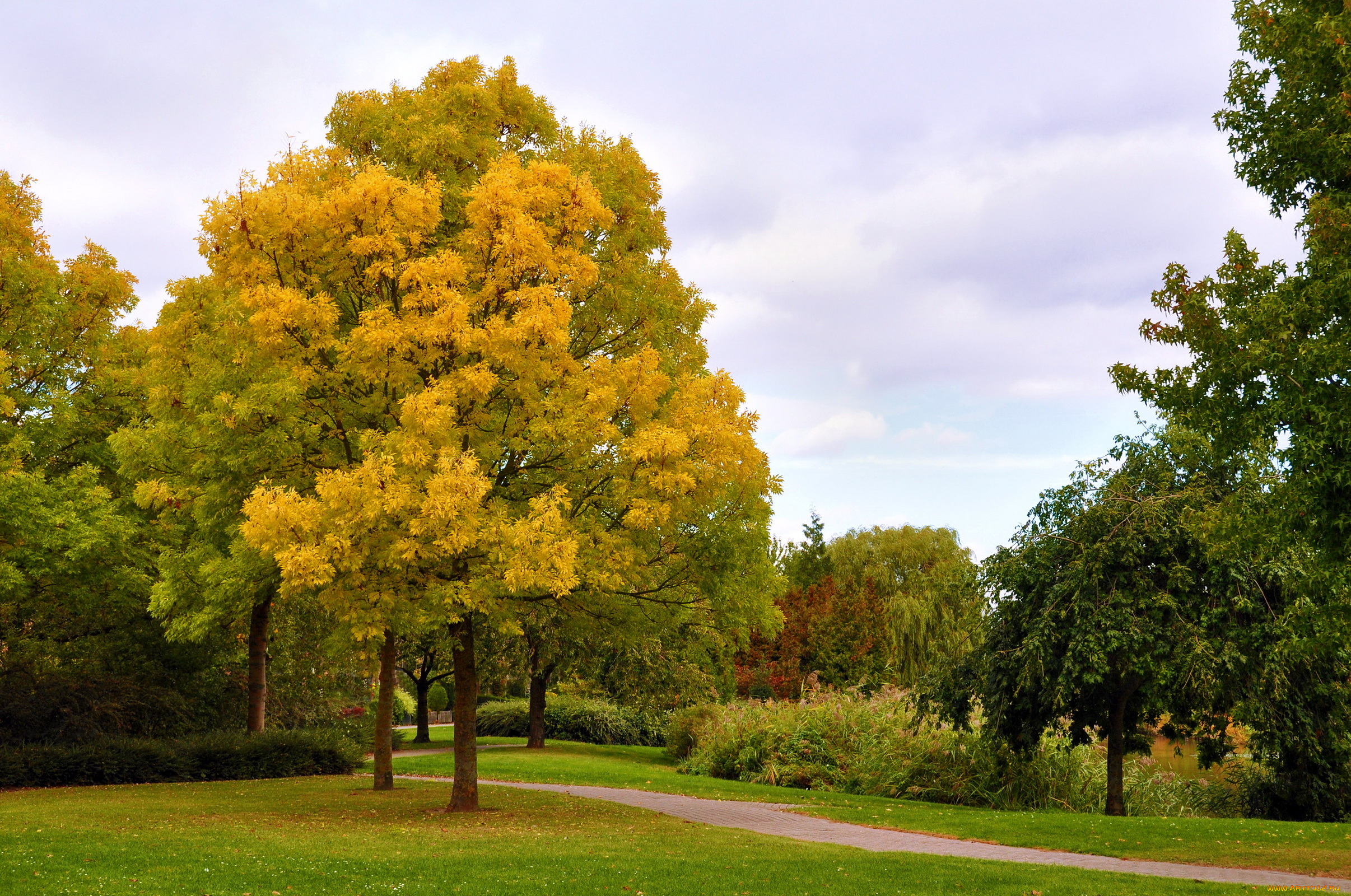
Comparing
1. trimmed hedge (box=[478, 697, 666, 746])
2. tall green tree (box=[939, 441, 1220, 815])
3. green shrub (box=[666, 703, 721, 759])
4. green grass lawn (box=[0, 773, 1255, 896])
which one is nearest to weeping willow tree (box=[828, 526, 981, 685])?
tall green tree (box=[939, 441, 1220, 815])

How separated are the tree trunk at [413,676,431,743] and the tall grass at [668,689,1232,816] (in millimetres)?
12685

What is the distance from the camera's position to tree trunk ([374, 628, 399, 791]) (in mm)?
18828

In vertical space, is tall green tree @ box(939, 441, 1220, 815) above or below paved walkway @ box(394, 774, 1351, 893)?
above

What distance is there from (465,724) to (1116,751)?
11644 millimetres

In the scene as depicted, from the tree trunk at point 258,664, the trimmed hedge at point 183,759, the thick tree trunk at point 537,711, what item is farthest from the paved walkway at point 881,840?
the thick tree trunk at point 537,711

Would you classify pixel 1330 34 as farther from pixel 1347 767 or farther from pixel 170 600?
pixel 170 600

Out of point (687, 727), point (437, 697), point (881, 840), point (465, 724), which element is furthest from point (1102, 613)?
point (437, 697)

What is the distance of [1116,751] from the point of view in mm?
17875

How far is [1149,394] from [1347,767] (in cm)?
1174

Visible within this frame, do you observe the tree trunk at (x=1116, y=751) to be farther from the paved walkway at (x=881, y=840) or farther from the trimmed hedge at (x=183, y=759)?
the trimmed hedge at (x=183, y=759)

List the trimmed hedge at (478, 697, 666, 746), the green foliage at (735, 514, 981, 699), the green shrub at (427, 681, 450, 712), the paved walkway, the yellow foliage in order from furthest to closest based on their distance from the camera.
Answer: the green shrub at (427, 681, 450, 712) < the trimmed hedge at (478, 697, 666, 746) < the green foliage at (735, 514, 981, 699) < the yellow foliage < the paved walkway

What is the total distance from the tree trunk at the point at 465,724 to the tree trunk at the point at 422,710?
20.3 m

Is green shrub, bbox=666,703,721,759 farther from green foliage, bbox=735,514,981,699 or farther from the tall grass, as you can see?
green foliage, bbox=735,514,981,699

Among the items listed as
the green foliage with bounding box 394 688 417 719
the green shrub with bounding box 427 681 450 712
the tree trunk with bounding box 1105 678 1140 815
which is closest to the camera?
the tree trunk with bounding box 1105 678 1140 815
